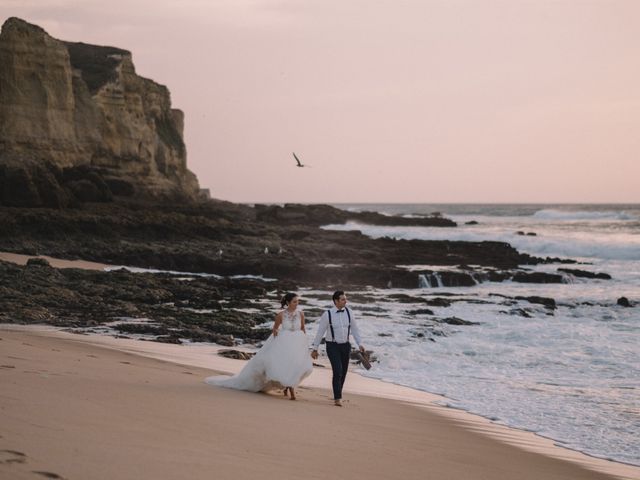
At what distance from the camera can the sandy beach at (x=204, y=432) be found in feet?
16.2

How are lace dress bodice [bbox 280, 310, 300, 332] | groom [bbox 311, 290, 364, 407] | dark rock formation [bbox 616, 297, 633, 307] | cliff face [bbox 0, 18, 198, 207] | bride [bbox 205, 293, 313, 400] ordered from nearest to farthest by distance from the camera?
1. bride [bbox 205, 293, 313, 400]
2. lace dress bodice [bbox 280, 310, 300, 332]
3. groom [bbox 311, 290, 364, 407]
4. dark rock formation [bbox 616, 297, 633, 307]
5. cliff face [bbox 0, 18, 198, 207]

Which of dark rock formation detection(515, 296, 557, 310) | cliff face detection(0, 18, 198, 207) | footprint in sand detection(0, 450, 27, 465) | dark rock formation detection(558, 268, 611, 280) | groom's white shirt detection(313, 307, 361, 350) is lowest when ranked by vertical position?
dark rock formation detection(515, 296, 557, 310)

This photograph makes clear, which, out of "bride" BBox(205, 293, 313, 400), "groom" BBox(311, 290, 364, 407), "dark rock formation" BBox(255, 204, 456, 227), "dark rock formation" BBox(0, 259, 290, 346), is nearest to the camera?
"bride" BBox(205, 293, 313, 400)

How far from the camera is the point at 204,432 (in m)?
6.13

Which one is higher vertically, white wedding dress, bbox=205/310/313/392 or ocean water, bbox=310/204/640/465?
white wedding dress, bbox=205/310/313/392

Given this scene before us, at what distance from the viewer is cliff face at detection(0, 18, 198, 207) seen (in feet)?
110

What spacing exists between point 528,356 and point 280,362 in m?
6.45

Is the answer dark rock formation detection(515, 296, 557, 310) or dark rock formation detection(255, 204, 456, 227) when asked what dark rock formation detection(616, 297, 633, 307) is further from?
dark rock formation detection(255, 204, 456, 227)

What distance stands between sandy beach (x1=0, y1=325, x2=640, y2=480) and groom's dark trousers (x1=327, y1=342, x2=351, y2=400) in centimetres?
26

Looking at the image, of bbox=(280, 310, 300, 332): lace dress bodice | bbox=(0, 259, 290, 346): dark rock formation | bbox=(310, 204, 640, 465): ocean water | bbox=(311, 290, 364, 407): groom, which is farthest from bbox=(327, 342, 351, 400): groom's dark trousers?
bbox=(0, 259, 290, 346): dark rock formation

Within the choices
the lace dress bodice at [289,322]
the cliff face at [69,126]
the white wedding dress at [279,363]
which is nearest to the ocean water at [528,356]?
the white wedding dress at [279,363]

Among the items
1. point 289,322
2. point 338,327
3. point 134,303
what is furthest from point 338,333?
point 134,303

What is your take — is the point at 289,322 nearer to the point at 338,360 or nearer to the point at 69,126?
the point at 338,360

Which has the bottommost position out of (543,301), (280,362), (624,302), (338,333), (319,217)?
(543,301)
